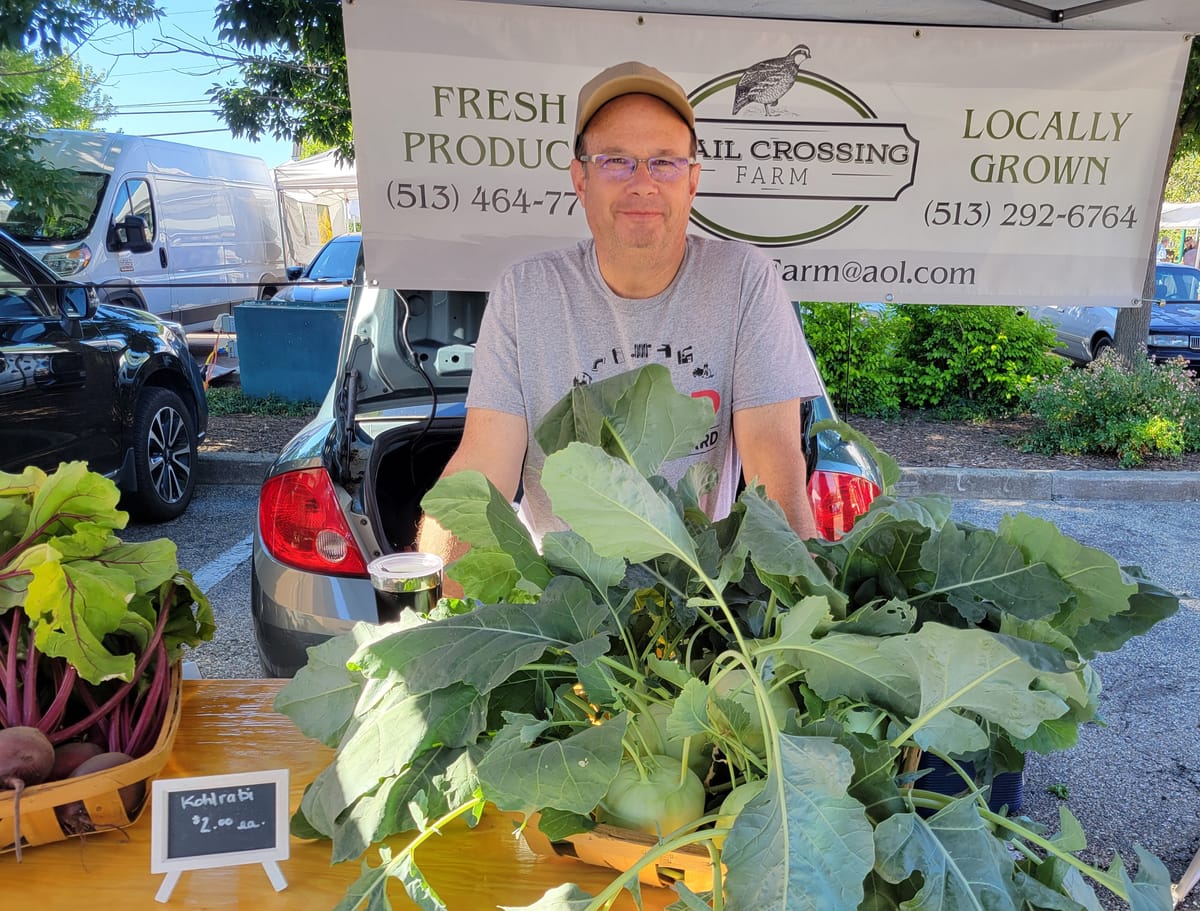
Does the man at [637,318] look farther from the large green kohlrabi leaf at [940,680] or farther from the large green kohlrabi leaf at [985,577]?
the large green kohlrabi leaf at [940,680]

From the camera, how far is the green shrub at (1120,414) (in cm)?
731

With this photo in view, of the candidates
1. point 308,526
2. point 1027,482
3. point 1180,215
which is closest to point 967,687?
point 308,526

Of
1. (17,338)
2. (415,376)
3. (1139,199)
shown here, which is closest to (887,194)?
(1139,199)

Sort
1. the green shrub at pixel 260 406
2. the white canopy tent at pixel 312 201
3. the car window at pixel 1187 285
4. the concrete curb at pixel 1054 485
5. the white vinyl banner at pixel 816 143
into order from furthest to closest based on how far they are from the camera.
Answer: the white canopy tent at pixel 312 201
the car window at pixel 1187 285
the green shrub at pixel 260 406
the concrete curb at pixel 1054 485
the white vinyl banner at pixel 816 143

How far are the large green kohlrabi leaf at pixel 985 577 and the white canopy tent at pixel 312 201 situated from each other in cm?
1483

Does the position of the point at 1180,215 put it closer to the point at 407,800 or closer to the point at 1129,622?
the point at 1129,622

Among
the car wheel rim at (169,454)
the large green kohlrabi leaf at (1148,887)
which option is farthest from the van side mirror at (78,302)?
the large green kohlrabi leaf at (1148,887)

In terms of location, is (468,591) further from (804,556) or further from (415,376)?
(415,376)

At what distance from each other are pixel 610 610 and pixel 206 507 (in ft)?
19.9

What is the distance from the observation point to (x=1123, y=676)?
13.0 feet

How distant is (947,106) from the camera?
3.01 meters

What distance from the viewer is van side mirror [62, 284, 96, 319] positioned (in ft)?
17.0

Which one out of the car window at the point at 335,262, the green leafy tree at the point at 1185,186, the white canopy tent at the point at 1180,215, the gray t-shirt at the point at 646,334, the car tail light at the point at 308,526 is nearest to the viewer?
the gray t-shirt at the point at 646,334

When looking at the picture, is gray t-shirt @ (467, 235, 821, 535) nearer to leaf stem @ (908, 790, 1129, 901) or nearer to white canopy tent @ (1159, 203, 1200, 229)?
leaf stem @ (908, 790, 1129, 901)
